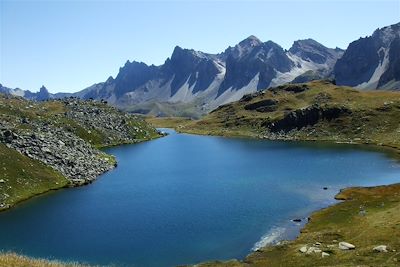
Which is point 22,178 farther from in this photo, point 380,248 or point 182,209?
point 380,248

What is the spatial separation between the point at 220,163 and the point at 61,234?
3300 inches

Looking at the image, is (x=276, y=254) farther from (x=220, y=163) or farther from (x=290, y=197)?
(x=220, y=163)

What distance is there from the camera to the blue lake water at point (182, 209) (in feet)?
222

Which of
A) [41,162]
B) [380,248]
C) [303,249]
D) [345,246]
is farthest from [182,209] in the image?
[41,162]

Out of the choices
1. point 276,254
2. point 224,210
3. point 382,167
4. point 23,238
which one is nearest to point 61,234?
point 23,238

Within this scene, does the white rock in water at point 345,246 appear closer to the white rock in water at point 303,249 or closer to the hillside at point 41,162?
the white rock in water at point 303,249

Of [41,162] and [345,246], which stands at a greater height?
[41,162]

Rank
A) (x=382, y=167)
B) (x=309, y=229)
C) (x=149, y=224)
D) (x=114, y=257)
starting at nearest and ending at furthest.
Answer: (x=114, y=257) → (x=309, y=229) → (x=149, y=224) → (x=382, y=167)

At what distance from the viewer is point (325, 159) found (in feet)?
490

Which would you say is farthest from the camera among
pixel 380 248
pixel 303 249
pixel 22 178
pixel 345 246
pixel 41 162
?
pixel 41 162

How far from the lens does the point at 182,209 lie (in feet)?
291

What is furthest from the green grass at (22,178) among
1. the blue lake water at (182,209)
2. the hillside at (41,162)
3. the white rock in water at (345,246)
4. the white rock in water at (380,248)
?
Answer: the white rock in water at (380,248)

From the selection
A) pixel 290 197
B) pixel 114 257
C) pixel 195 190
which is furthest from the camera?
pixel 195 190

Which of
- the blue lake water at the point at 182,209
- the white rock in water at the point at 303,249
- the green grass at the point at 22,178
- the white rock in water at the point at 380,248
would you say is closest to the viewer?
the white rock in water at the point at 380,248
